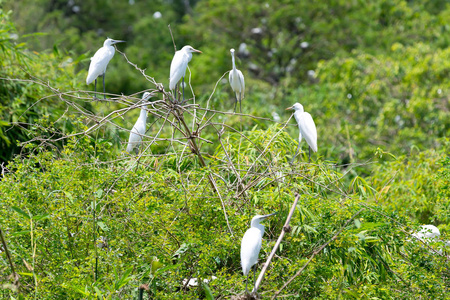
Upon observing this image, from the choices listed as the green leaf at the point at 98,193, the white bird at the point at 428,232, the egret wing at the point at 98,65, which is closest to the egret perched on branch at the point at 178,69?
the egret wing at the point at 98,65

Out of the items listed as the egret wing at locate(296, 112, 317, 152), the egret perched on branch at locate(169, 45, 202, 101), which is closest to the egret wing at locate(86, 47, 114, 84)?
the egret perched on branch at locate(169, 45, 202, 101)

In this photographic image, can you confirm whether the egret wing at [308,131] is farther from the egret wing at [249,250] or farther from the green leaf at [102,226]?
the green leaf at [102,226]

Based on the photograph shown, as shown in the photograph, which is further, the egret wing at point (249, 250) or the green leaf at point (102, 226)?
the green leaf at point (102, 226)

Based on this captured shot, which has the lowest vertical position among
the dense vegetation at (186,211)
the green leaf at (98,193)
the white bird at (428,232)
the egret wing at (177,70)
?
the white bird at (428,232)

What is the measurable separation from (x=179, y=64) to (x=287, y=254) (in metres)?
1.22

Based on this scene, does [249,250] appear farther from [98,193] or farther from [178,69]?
[178,69]

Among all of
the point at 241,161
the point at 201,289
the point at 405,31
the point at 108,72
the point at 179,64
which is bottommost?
the point at 108,72

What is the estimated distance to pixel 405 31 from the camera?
12.0 metres

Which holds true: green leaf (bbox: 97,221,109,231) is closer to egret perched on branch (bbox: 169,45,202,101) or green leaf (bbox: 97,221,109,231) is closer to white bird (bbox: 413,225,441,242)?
egret perched on branch (bbox: 169,45,202,101)

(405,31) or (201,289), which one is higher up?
(201,289)

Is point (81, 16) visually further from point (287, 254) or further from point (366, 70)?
point (287, 254)

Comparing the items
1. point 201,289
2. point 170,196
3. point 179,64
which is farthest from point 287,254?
point 179,64

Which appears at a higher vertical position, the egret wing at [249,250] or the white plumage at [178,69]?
the white plumage at [178,69]

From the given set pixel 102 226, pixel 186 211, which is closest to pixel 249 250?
pixel 186 211
